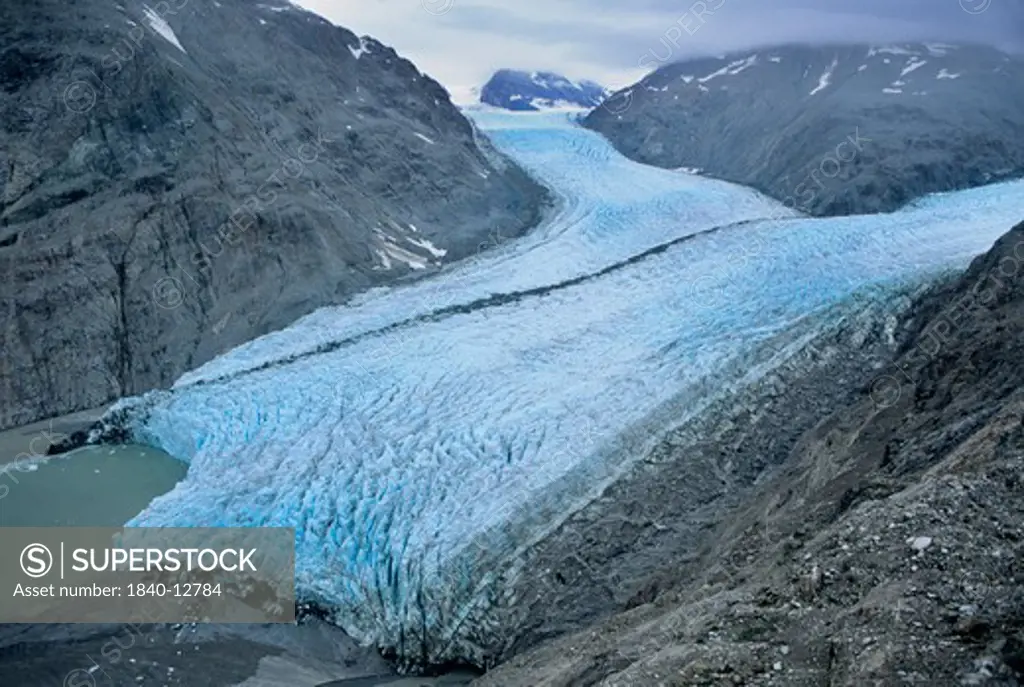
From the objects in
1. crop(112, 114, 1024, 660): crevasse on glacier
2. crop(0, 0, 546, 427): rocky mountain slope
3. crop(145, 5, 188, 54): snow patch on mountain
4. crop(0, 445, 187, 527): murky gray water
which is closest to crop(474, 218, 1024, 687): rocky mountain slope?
crop(112, 114, 1024, 660): crevasse on glacier

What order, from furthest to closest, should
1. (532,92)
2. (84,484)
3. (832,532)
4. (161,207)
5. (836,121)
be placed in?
(532,92)
(836,121)
(161,207)
(84,484)
(832,532)

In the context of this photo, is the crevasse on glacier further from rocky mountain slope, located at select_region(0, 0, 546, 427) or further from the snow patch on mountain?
the snow patch on mountain

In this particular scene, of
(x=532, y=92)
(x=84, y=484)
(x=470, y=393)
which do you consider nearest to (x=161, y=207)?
(x=84, y=484)

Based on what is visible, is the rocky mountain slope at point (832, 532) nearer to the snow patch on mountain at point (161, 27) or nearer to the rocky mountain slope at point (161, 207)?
the rocky mountain slope at point (161, 207)

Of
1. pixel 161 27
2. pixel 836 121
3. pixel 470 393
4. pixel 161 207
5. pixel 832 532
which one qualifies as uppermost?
pixel 161 27

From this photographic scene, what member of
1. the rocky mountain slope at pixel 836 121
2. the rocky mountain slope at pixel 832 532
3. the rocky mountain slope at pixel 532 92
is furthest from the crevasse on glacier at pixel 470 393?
the rocky mountain slope at pixel 532 92

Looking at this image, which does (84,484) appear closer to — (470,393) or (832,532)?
(470,393)
